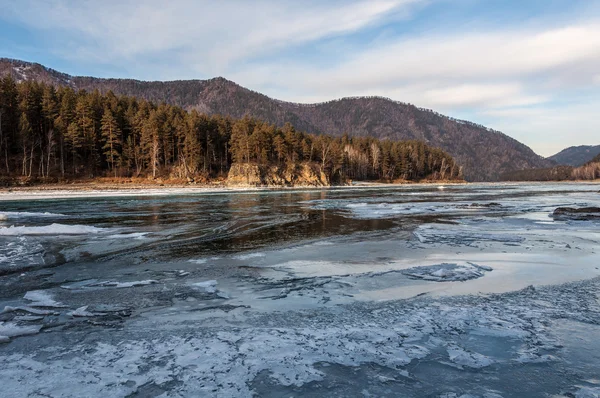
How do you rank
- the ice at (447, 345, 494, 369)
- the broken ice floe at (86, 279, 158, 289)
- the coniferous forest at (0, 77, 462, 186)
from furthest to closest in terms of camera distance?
the coniferous forest at (0, 77, 462, 186) < the broken ice floe at (86, 279, 158, 289) < the ice at (447, 345, 494, 369)

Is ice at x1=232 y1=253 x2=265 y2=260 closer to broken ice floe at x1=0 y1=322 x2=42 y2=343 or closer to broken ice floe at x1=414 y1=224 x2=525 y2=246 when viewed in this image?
broken ice floe at x1=0 y1=322 x2=42 y2=343

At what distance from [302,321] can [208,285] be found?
2907 millimetres

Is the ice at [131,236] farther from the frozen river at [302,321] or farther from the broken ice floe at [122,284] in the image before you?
the broken ice floe at [122,284]

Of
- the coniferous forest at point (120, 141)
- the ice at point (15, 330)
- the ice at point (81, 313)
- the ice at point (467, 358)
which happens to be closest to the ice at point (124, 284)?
the ice at point (81, 313)

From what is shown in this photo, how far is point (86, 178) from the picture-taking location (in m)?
65.4

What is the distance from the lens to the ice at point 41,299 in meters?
6.34

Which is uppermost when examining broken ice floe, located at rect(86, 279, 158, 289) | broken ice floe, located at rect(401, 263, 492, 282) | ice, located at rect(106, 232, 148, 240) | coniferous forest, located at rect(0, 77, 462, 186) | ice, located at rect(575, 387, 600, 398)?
coniferous forest, located at rect(0, 77, 462, 186)

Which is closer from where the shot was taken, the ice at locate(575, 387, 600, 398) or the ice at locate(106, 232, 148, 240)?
the ice at locate(575, 387, 600, 398)

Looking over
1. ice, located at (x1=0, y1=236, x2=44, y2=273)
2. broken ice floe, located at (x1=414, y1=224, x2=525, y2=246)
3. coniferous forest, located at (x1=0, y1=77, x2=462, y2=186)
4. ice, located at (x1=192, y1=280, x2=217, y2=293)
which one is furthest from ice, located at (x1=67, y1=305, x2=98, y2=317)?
coniferous forest, located at (x1=0, y1=77, x2=462, y2=186)

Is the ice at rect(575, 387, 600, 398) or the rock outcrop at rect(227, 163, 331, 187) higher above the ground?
the rock outcrop at rect(227, 163, 331, 187)

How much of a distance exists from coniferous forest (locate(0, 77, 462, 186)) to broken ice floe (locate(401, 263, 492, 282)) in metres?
66.8

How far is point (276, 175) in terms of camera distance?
266 ft

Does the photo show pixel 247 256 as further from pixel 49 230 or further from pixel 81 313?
pixel 49 230

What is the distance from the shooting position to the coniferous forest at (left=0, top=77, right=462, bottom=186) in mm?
64125
